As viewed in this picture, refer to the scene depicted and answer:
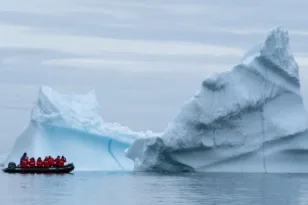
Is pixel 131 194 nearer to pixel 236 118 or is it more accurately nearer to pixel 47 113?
pixel 236 118

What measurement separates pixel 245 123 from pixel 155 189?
723 cm

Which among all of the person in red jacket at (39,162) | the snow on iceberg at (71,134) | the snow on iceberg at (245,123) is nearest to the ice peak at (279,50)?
the snow on iceberg at (245,123)

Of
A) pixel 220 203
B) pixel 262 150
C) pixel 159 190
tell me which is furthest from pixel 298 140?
pixel 220 203

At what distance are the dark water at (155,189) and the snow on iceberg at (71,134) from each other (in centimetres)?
131

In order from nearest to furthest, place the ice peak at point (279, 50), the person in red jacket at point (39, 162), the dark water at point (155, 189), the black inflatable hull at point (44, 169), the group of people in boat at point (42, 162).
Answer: the dark water at point (155, 189), the ice peak at point (279, 50), the group of people in boat at point (42, 162), the black inflatable hull at point (44, 169), the person in red jacket at point (39, 162)

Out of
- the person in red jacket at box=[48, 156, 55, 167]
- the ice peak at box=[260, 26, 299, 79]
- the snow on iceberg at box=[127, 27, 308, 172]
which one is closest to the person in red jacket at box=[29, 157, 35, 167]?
the person in red jacket at box=[48, 156, 55, 167]

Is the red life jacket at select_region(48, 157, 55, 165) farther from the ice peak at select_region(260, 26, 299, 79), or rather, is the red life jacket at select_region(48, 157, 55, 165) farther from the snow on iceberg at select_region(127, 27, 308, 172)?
the ice peak at select_region(260, 26, 299, 79)

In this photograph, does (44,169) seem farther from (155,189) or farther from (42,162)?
(155,189)

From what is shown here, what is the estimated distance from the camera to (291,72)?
37.5m

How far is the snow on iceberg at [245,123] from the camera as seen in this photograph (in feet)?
120

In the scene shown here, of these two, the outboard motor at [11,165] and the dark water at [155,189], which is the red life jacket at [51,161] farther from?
the outboard motor at [11,165]

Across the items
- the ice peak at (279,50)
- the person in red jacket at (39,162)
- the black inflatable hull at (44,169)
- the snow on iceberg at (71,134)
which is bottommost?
the black inflatable hull at (44,169)

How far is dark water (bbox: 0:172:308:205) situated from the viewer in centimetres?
2750

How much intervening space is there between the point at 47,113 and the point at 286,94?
382 inches
